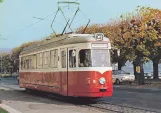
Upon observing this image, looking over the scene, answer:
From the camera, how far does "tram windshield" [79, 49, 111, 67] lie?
60.4 feet

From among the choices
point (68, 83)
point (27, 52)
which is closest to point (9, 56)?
point (27, 52)

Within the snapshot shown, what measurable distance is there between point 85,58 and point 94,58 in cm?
45

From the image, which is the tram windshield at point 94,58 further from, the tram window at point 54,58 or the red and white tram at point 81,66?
the tram window at point 54,58

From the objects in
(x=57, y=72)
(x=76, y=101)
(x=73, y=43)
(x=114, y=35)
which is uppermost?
(x=114, y=35)

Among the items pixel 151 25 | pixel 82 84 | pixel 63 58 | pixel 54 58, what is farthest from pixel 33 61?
pixel 151 25

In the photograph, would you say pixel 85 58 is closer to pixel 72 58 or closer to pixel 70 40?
pixel 72 58

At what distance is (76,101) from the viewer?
20.7 m

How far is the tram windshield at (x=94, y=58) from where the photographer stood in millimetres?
18406

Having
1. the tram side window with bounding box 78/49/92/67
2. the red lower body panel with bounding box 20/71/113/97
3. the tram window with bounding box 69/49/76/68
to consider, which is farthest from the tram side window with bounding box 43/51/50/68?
the tram side window with bounding box 78/49/92/67

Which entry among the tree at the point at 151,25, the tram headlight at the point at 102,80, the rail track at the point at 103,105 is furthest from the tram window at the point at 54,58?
the tree at the point at 151,25

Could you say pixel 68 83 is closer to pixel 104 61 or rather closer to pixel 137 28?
pixel 104 61

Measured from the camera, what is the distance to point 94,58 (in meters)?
18.4

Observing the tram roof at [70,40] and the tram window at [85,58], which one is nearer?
the tram window at [85,58]

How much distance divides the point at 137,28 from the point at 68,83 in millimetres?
20533
